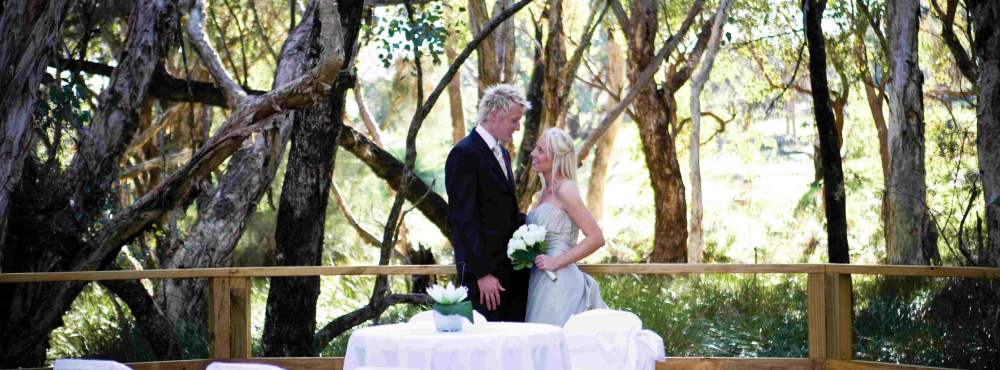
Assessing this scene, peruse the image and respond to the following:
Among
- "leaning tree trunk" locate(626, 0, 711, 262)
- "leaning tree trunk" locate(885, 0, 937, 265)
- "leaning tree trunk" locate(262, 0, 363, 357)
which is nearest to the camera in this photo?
"leaning tree trunk" locate(262, 0, 363, 357)

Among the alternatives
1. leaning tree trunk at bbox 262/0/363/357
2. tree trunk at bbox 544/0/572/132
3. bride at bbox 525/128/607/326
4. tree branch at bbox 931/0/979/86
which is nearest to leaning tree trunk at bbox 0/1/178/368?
leaning tree trunk at bbox 262/0/363/357

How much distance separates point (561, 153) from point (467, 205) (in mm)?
451

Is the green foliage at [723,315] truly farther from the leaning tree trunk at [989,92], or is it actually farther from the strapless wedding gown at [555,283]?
the strapless wedding gown at [555,283]

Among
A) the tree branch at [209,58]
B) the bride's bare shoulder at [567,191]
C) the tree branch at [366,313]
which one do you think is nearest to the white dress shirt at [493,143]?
the bride's bare shoulder at [567,191]

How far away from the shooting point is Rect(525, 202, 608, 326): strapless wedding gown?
5.28m

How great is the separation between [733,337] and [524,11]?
448 inches

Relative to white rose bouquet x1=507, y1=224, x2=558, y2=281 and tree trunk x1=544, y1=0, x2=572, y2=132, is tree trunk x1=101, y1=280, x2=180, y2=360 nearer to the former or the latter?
white rose bouquet x1=507, y1=224, x2=558, y2=281

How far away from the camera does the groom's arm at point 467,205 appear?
16.6 feet

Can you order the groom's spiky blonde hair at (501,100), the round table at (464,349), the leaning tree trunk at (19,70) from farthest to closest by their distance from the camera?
1. the leaning tree trunk at (19,70)
2. the groom's spiky blonde hair at (501,100)
3. the round table at (464,349)

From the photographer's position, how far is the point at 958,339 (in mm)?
7129

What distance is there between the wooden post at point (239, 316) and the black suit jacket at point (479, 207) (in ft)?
5.74

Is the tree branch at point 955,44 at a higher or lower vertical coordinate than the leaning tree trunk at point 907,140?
higher

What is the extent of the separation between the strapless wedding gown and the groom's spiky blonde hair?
0.54m

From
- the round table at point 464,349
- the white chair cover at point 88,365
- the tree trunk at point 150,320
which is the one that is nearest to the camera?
the white chair cover at point 88,365
